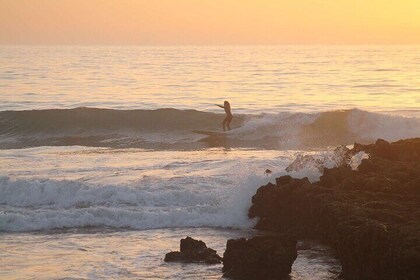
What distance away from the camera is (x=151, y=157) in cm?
2547

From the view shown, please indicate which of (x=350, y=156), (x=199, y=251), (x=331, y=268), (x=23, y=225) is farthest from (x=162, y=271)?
(x=350, y=156)

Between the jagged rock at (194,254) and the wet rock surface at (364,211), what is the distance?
1.86 meters

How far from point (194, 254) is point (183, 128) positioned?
75.1ft

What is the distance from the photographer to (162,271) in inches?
480

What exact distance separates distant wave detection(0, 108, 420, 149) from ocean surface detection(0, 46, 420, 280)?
0.08 metres

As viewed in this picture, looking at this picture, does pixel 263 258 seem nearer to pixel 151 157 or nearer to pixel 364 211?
pixel 364 211

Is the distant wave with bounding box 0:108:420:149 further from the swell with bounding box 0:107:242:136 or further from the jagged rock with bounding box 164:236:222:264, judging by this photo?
the jagged rock with bounding box 164:236:222:264

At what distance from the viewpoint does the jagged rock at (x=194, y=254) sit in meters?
12.5

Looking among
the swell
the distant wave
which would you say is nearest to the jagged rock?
the distant wave

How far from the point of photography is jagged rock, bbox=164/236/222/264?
12531 millimetres

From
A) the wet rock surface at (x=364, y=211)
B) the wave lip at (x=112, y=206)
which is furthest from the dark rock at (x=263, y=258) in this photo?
the wave lip at (x=112, y=206)

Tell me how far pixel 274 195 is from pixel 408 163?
106 inches

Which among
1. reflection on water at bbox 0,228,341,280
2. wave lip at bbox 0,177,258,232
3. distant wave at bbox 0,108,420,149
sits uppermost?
distant wave at bbox 0,108,420,149

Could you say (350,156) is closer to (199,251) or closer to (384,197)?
(384,197)
